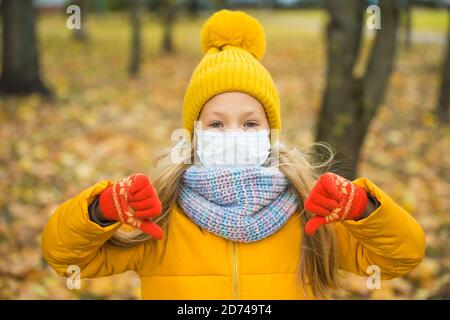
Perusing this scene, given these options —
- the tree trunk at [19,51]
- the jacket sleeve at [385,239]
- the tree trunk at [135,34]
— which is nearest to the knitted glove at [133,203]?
the jacket sleeve at [385,239]

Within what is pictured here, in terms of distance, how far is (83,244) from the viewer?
199 cm

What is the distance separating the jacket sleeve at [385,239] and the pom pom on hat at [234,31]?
0.81 m

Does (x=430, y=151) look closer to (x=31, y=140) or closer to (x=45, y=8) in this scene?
Answer: (x=31, y=140)

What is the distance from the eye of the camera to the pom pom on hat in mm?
2398

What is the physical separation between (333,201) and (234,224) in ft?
1.24

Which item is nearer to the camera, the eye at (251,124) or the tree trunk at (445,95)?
the eye at (251,124)

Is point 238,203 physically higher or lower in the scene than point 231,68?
lower

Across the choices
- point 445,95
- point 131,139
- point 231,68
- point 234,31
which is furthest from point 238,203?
point 445,95

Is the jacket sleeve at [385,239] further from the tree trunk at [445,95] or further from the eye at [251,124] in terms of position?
the tree trunk at [445,95]

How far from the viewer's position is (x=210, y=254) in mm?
2105

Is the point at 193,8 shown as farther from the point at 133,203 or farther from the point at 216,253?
the point at 133,203

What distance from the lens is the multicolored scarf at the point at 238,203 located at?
6.72ft
